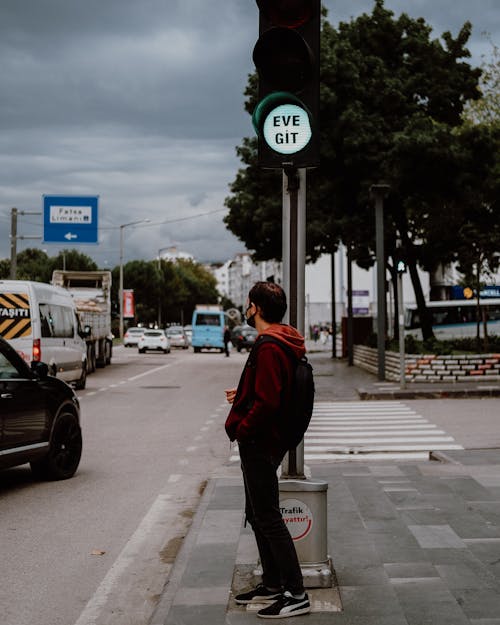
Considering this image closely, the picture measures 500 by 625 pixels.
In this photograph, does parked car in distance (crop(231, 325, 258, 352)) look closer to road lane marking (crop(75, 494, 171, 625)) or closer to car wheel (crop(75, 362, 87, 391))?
car wheel (crop(75, 362, 87, 391))

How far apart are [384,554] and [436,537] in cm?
64

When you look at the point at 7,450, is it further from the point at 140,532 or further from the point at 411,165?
the point at 411,165

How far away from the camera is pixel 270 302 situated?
Answer: 15.5 feet

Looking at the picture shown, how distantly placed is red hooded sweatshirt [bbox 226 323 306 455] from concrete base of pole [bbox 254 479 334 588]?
1.37 ft

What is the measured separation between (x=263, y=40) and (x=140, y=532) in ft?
12.5

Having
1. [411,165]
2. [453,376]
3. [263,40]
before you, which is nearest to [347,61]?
[411,165]

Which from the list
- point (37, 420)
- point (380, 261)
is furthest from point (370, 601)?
point (380, 261)

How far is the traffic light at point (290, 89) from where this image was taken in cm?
522

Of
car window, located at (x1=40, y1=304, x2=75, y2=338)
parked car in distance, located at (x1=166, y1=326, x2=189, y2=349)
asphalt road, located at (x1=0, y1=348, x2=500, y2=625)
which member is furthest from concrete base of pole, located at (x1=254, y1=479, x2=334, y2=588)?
parked car in distance, located at (x1=166, y1=326, x2=189, y2=349)

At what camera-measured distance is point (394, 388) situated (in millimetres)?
20766

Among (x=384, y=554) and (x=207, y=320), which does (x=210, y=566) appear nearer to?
(x=384, y=554)

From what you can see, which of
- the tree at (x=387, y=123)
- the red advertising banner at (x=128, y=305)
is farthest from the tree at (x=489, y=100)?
the red advertising banner at (x=128, y=305)

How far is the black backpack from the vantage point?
4527mm

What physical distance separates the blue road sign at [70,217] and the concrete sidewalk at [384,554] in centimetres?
2815
